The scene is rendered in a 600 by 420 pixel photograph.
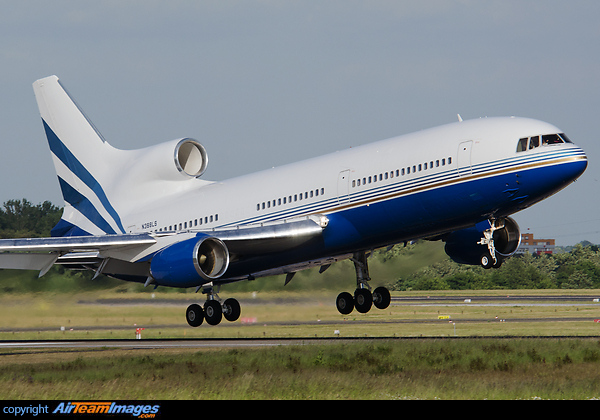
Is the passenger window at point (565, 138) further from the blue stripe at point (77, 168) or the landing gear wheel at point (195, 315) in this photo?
the blue stripe at point (77, 168)

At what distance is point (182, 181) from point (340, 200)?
1223cm

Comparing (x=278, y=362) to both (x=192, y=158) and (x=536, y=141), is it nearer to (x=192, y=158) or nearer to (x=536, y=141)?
(x=536, y=141)

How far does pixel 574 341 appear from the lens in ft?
117

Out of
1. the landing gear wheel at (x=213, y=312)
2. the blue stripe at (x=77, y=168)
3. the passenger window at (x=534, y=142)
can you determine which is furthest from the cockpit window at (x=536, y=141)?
the blue stripe at (x=77, y=168)

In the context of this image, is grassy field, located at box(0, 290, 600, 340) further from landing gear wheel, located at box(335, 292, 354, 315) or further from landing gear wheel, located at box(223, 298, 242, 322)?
landing gear wheel, located at box(223, 298, 242, 322)

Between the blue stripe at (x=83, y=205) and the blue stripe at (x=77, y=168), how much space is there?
0.52 metres

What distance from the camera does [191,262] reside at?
113 feet

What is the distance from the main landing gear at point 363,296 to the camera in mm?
40281

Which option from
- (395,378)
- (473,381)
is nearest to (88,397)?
(395,378)

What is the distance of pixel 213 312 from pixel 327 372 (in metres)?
13.0

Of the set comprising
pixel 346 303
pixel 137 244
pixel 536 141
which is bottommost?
pixel 346 303
